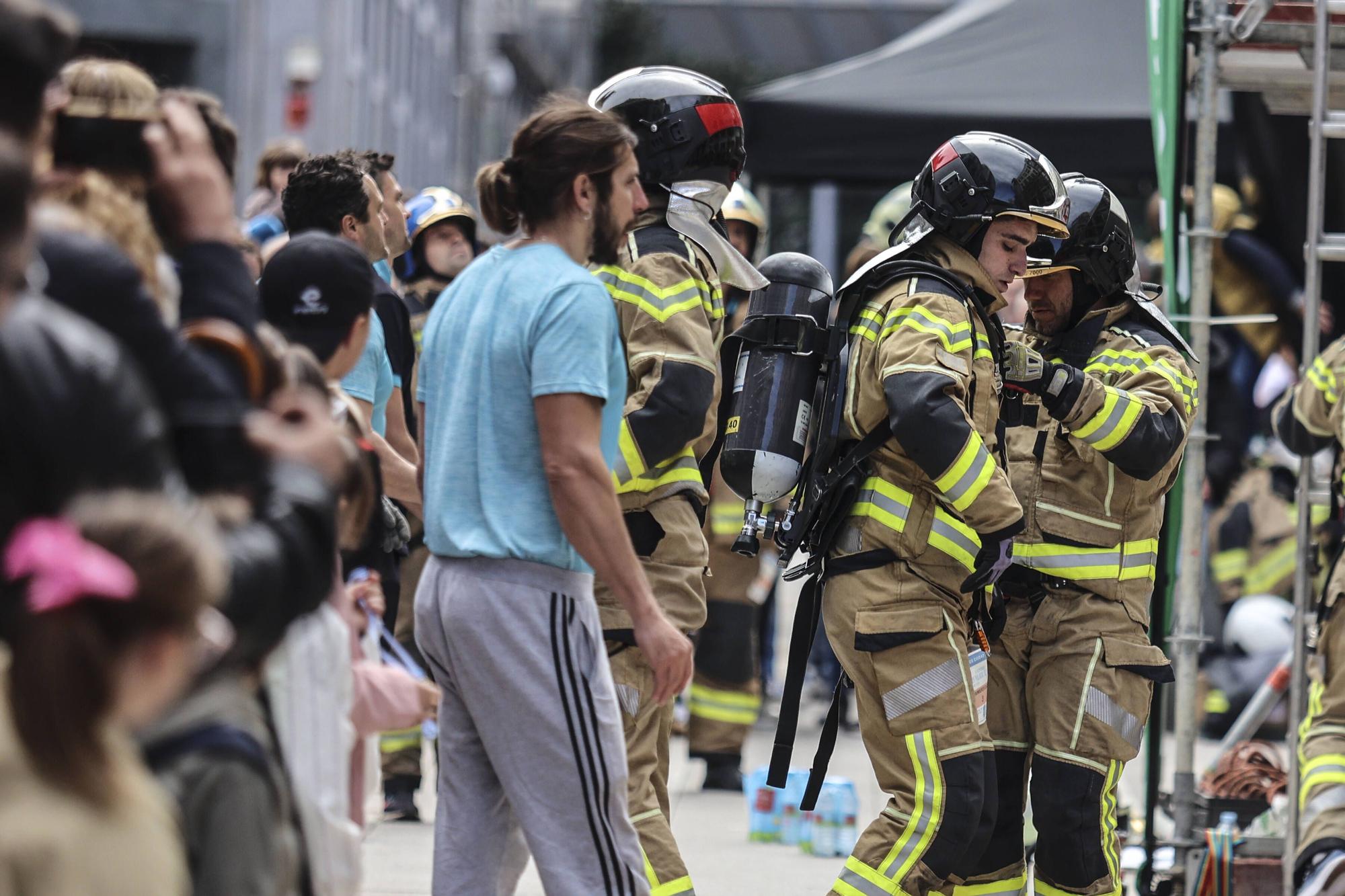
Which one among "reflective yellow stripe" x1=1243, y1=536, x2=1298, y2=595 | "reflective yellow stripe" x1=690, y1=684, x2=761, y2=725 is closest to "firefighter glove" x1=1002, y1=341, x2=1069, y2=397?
"reflective yellow stripe" x1=690, y1=684, x2=761, y2=725

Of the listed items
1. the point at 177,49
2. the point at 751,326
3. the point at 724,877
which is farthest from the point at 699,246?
the point at 177,49

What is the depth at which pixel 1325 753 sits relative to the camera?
537cm

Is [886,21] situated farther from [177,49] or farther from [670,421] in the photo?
[670,421]

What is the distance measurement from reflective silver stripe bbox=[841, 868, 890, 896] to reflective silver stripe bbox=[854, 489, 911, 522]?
0.88 metres

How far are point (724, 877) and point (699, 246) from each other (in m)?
2.40

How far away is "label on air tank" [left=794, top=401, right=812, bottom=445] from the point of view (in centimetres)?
477

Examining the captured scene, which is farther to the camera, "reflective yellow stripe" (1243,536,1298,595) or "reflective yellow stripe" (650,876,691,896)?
"reflective yellow stripe" (1243,536,1298,595)

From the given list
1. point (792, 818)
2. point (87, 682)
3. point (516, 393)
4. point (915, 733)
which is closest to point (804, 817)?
point (792, 818)

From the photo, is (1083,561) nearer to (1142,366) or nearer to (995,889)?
(1142,366)

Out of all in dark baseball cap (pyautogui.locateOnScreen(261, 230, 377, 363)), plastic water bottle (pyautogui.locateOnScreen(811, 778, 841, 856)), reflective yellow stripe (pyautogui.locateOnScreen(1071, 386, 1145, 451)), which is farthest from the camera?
plastic water bottle (pyautogui.locateOnScreen(811, 778, 841, 856))

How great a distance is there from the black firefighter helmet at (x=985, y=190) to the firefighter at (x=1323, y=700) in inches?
49.7

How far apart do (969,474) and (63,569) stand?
9.03 feet

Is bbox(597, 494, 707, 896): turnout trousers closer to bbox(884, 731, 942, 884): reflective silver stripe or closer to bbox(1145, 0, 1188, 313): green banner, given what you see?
bbox(884, 731, 942, 884): reflective silver stripe

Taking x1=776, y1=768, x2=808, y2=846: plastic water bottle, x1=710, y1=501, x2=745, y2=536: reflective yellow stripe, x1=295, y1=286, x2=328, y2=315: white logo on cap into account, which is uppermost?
x1=295, y1=286, x2=328, y2=315: white logo on cap
